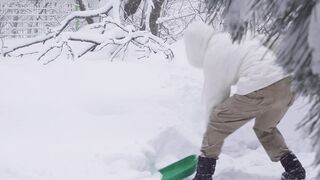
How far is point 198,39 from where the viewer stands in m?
3.06

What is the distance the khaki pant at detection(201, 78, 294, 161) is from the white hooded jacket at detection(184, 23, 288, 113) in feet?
0.18

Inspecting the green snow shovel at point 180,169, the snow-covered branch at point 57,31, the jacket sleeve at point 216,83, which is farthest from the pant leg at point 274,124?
the snow-covered branch at point 57,31

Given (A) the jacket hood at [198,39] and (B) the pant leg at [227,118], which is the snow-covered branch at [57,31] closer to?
(A) the jacket hood at [198,39]

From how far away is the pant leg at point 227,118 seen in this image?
2977mm

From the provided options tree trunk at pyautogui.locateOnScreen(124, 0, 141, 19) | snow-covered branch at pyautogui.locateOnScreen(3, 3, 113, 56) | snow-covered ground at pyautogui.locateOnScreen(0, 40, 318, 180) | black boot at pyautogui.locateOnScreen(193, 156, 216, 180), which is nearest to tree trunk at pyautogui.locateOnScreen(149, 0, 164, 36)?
tree trunk at pyautogui.locateOnScreen(124, 0, 141, 19)

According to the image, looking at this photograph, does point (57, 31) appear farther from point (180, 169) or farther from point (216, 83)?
point (216, 83)

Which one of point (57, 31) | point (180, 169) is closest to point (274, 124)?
point (180, 169)

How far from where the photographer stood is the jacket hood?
3.05 meters

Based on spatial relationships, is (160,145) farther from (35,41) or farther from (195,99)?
(35,41)

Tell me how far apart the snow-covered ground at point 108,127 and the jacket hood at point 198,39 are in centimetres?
63

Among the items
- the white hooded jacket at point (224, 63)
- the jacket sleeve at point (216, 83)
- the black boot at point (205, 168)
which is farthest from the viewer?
the black boot at point (205, 168)

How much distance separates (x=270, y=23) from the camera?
122 centimetres

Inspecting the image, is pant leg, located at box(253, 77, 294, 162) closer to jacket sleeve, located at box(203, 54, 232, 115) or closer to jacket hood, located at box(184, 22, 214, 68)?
jacket sleeve, located at box(203, 54, 232, 115)

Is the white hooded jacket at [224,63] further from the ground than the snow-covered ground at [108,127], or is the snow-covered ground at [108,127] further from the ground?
the white hooded jacket at [224,63]
